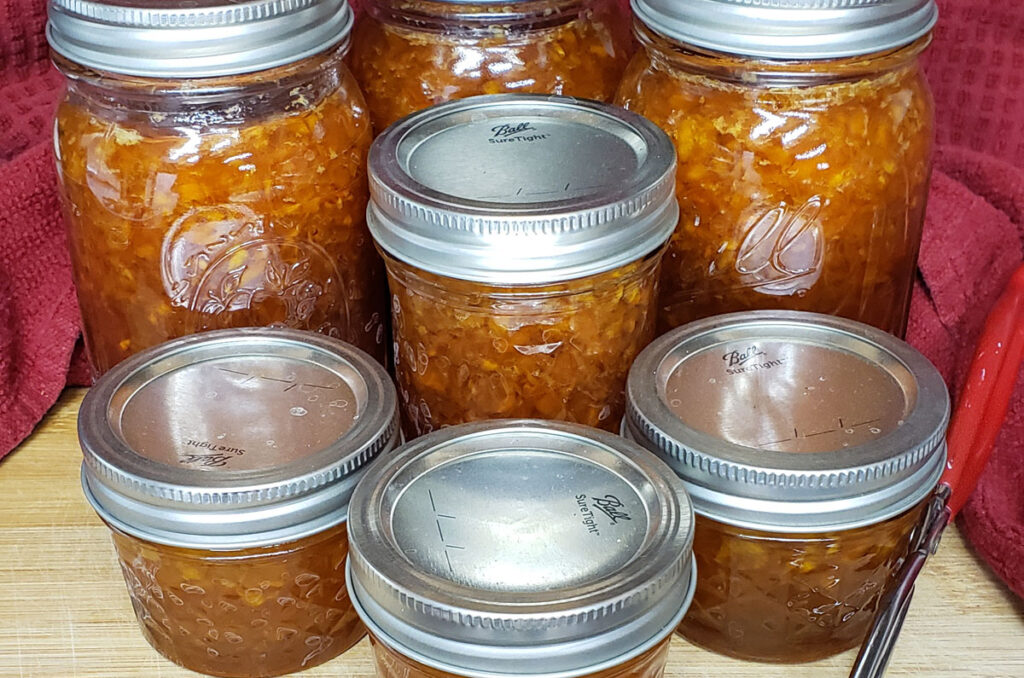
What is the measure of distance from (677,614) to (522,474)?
0.14 m

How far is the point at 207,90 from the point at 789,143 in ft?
1.51

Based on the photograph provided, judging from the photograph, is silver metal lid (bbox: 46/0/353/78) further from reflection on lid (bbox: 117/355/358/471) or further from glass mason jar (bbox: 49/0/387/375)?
reflection on lid (bbox: 117/355/358/471)

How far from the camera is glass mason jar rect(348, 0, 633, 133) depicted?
44.5 inches

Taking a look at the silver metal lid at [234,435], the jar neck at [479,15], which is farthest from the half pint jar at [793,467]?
the jar neck at [479,15]

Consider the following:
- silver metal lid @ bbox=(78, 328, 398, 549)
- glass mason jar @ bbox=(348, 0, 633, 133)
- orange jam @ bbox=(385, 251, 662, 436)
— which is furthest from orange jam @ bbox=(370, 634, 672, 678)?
glass mason jar @ bbox=(348, 0, 633, 133)

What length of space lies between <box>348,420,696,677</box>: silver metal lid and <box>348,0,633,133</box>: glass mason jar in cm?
38

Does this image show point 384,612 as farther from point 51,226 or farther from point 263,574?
point 51,226

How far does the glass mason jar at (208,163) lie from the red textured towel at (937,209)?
0.18 m

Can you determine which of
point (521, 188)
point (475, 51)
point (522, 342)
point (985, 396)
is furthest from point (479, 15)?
point (985, 396)

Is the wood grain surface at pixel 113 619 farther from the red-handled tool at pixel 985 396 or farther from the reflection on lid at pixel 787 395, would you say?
the reflection on lid at pixel 787 395

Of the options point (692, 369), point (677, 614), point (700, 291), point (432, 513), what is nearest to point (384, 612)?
point (432, 513)

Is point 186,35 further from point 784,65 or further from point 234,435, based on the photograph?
point 784,65

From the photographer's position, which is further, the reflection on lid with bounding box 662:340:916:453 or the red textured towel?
the red textured towel

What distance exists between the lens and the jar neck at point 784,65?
3.27 ft
